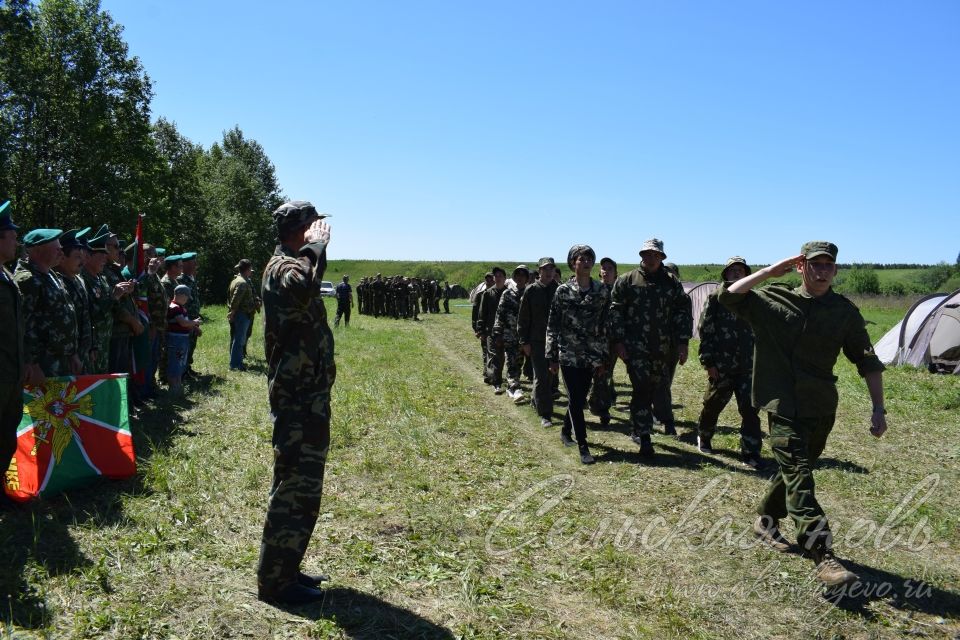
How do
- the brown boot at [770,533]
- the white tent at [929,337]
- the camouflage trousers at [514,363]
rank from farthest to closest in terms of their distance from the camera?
the white tent at [929,337], the camouflage trousers at [514,363], the brown boot at [770,533]

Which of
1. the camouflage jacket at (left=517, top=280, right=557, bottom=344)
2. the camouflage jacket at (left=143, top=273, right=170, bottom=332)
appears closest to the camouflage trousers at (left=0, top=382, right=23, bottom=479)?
the camouflage jacket at (left=143, top=273, right=170, bottom=332)

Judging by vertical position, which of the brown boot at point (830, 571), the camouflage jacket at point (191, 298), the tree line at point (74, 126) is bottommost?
the brown boot at point (830, 571)

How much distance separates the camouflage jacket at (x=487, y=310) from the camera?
1230 centimetres

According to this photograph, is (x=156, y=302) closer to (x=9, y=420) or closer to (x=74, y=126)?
(x=9, y=420)

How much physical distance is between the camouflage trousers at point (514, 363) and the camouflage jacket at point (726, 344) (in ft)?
12.6

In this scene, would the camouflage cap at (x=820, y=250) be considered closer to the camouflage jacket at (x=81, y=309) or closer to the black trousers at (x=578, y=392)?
Answer: the black trousers at (x=578, y=392)

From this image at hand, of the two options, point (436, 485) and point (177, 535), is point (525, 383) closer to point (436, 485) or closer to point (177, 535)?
point (436, 485)

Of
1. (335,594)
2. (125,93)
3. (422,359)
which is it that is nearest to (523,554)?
(335,594)

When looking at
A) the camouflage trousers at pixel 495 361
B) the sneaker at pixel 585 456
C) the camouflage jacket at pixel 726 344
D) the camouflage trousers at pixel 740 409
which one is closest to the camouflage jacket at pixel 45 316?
the sneaker at pixel 585 456

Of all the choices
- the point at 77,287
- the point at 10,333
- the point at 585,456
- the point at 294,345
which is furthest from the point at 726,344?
the point at 77,287

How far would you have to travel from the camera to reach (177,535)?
450 centimetres

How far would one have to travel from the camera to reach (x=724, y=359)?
6973mm

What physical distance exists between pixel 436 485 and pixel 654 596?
8.25ft

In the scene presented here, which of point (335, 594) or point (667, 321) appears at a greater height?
point (667, 321)
